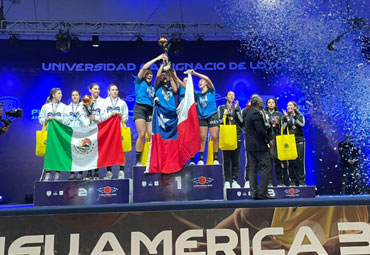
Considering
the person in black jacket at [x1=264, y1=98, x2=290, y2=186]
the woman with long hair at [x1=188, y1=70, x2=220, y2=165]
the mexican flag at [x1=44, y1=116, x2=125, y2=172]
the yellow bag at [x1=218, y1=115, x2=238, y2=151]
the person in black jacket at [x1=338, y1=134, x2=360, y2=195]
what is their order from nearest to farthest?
the mexican flag at [x1=44, y1=116, x2=125, y2=172]
the woman with long hair at [x1=188, y1=70, x2=220, y2=165]
the yellow bag at [x1=218, y1=115, x2=238, y2=151]
the person in black jacket at [x1=264, y1=98, x2=290, y2=186]
the person in black jacket at [x1=338, y1=134, x2=360, y2=195]

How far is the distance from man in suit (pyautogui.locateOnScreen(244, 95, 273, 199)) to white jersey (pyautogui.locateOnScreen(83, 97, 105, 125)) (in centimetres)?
248

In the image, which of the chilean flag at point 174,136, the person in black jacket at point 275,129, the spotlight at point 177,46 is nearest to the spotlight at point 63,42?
the spotlight at point 177,46

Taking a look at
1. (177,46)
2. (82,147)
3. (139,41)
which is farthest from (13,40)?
(82,147)

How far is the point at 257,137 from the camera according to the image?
527 centimetres

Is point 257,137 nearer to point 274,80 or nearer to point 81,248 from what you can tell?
point 81,248

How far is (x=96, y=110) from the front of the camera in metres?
6.45

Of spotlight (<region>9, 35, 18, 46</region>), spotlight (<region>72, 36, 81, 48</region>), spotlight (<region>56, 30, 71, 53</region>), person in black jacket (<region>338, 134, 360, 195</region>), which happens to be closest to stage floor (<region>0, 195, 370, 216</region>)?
person in black jacket (<region>338, 134, 360, 195</region>)

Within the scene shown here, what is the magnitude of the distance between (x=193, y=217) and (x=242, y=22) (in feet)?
26.6

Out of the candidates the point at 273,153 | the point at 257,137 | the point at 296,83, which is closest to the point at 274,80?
the point at 296,83

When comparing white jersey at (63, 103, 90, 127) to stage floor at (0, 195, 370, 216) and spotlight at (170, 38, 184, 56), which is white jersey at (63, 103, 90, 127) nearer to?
stage floor at (0, 195, 370, 216)

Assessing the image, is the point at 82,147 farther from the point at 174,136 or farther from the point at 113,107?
→ the point at 174,136

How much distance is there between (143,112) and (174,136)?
602 mm

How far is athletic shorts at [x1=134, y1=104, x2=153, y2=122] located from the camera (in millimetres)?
5951

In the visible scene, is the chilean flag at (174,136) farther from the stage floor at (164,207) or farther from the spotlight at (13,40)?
the spotlight at (13,40)
